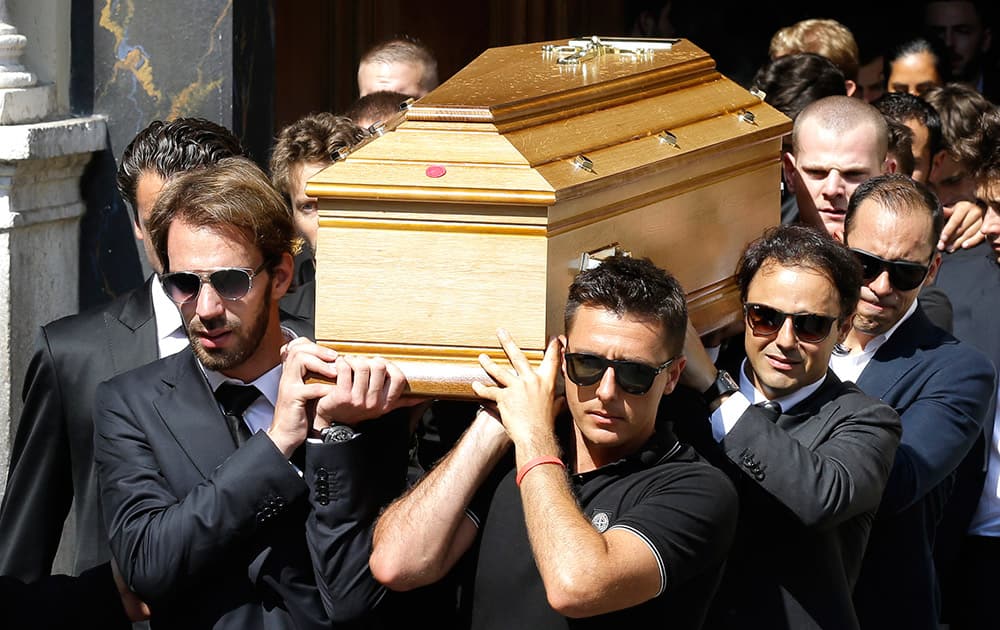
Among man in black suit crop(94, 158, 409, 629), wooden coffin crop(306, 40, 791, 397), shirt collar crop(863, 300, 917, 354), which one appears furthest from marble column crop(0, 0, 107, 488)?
shirt collar crop(863, 300, 917, 354)

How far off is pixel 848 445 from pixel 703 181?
0.73 meters

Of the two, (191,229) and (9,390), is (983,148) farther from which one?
(9,390)

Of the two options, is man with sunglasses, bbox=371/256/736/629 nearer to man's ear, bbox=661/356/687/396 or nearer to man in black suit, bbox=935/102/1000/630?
man's ear, bbox=661/356/687/396

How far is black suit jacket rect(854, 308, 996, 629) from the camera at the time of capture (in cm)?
364

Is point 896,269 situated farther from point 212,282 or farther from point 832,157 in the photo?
point 212,282

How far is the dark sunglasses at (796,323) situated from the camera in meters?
3.22

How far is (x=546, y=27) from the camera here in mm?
8383

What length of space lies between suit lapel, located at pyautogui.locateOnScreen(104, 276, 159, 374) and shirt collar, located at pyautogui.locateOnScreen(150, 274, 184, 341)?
0.01 metres

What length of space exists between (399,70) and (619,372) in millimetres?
2687

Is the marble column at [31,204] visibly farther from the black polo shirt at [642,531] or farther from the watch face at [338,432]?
the black polo shirt at [642,531]

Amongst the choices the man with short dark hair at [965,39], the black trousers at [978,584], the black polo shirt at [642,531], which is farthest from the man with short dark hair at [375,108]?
the man with short dark hair at [965,39]

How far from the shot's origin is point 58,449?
3.63 m

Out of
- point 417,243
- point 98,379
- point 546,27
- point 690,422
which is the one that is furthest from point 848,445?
point 546,27

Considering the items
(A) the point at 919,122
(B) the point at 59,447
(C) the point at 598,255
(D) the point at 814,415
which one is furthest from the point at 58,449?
(A) the point at 919,122
